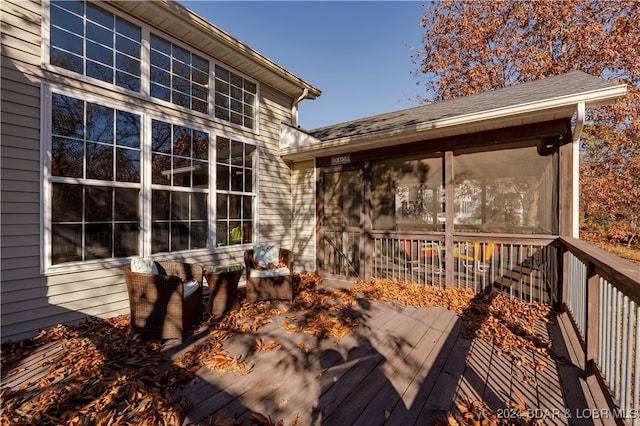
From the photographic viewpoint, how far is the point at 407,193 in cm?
765

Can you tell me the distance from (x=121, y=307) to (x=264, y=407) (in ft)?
10.2

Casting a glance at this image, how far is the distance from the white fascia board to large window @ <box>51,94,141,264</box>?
3169 millimetres

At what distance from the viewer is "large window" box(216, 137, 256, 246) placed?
5.24 metres

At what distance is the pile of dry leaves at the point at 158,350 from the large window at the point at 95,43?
3344mm

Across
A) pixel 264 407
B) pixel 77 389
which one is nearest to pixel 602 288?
pixel 264 407

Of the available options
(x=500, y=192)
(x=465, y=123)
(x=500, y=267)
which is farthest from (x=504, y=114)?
(x=500, y=192)

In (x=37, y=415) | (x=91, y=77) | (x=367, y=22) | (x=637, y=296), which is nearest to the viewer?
(x=637, y=296)

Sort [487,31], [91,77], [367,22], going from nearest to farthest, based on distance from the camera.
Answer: [91,77] → [367,22] → [487,31]

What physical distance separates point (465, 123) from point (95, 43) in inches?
212

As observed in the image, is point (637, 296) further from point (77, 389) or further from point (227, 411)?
point (77, 389)

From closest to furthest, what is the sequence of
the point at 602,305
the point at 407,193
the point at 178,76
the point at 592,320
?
the point at 602,305 < the point at 592,320 < the point at 178,76 < the point at 407,193

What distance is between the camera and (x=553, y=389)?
221 centimetres

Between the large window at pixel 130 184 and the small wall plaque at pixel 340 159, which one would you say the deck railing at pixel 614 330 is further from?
the large window at pixel 130 184

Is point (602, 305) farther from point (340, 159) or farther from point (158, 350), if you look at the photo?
point (340, 159)
